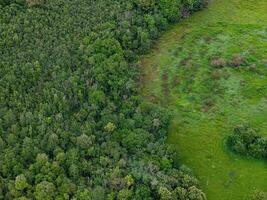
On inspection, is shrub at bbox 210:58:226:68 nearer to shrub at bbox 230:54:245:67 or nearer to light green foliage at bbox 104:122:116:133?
shrub at bbox 230:54:245:67

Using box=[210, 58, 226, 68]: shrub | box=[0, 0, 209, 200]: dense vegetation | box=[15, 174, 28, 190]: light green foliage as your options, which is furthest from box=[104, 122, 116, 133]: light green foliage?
box=[210, 58, 226, 68]: shrub

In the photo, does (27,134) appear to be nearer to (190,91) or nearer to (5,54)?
(5,54)

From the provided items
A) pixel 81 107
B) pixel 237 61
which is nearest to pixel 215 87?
pixel 237 61

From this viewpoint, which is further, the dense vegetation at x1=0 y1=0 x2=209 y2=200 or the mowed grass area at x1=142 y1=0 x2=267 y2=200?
the mowed grass area at x1=142 y1=0 x2=267 y2=200

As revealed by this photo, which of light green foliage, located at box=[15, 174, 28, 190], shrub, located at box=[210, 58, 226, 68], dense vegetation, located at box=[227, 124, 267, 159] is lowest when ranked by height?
dense vegetation, located at box=[227, 124, 267, 159]

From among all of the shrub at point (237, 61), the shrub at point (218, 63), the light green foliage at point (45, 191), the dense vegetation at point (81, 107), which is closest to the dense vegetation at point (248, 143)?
the dense vegetation at point (81, 107)

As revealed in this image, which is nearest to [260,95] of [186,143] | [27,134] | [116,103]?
[186,143]
